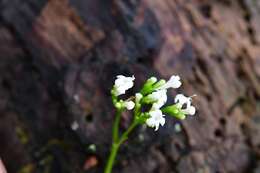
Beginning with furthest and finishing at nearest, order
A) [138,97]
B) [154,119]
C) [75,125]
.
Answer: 1. [75,125]
2. [138,97]
3. [154,119]

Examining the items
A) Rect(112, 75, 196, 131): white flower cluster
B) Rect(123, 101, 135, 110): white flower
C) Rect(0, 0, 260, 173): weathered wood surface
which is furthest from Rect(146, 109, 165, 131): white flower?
Rect(0, 0, 260, 173): weathered wood surface

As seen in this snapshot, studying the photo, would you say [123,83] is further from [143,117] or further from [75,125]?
[75,125]

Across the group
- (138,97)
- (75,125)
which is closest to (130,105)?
(138,97)

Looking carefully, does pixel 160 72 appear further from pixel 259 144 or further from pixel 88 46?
pixel 259 144

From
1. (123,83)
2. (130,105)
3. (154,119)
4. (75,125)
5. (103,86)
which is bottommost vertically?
(154,119)

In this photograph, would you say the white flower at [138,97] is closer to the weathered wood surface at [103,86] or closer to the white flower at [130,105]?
the white flower at [130,105]

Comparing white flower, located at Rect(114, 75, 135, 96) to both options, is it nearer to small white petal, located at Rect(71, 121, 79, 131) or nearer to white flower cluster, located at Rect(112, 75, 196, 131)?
white flower cluster, located at Rect(112, 75, 196, 131)

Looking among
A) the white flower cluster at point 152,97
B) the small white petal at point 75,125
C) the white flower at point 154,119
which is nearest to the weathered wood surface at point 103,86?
the small white petal at point 75,125

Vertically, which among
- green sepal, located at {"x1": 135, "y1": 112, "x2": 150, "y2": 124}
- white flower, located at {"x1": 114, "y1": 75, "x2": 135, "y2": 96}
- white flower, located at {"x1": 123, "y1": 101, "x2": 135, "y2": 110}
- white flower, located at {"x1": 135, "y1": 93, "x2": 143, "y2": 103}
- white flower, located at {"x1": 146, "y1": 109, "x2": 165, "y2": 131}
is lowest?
white flower, located at {"x1": 146, "y1": 109, "x2": 165, "y2": 131}
